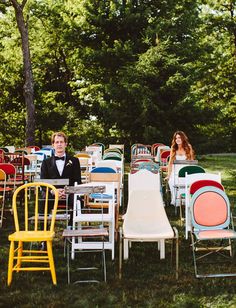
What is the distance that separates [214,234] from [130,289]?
1.31 metres

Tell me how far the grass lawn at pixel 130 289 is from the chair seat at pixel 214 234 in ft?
1.65

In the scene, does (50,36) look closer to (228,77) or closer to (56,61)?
(56,61)

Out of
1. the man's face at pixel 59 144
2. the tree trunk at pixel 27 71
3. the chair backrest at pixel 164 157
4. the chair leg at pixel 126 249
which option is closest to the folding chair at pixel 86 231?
the chair leg at pixel 126 249

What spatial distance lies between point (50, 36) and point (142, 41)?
7733 mm

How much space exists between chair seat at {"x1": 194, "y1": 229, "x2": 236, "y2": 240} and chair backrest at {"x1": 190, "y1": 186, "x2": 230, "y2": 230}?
244 mm

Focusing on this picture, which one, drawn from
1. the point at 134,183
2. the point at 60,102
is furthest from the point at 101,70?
the point at 134,183

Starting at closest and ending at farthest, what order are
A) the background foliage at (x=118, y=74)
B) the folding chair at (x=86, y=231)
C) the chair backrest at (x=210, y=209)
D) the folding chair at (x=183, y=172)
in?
1. the folding chair at (x=86, y=231)
2. the chair backrest at (x=210, y=209)
3. the folding chair at (x=183, y=172)
4. the background foliage at (x=118, y=74)

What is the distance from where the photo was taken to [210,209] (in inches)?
276

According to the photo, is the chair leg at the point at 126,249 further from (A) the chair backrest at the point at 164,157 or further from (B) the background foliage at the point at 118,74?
(B) the background foliage at the point at 118,74

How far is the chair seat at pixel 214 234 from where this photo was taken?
6.45 m

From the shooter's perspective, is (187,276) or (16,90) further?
Answer: (16,90)

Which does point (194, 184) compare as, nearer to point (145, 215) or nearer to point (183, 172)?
point (145, 215)

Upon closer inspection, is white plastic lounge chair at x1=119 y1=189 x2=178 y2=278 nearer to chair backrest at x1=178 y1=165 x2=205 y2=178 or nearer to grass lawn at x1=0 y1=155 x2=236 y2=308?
grass lawn at x1=0 y1=155 x2=236 y2=308

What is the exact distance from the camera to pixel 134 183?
8.75 m
